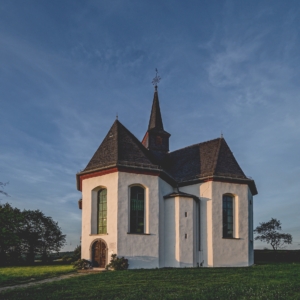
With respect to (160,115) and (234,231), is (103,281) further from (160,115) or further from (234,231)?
(160,115)

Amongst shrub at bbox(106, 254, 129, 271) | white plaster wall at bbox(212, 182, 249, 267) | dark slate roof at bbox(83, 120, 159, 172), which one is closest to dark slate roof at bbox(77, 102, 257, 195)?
dark slate roof at bbox(83, 120, 159, 172)

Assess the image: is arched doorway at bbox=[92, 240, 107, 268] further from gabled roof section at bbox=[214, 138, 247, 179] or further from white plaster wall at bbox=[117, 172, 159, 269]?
gabled roof section at bbox=[214, 138, 247, 179]

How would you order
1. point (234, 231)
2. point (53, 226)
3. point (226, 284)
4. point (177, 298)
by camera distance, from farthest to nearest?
point (53, 226)
point (234, 231)
point (226, 284)
point (177, 298)

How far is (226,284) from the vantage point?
13.5m

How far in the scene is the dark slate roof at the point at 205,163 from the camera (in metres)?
24.6

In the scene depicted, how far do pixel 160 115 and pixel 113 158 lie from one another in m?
14.4

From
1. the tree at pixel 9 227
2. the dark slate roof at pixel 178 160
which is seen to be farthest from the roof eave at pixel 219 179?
the tree at pixel 9 227

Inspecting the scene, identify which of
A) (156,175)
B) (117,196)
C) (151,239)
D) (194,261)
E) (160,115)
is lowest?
(194,261)

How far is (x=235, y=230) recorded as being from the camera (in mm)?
24312

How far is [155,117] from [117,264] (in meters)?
18.0

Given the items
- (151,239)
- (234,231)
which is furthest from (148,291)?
(234,231)

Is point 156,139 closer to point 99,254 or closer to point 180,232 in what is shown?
point 180,232

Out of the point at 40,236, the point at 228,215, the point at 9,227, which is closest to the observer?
the point at 9,227

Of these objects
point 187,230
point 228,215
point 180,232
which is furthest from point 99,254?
point 228,215
